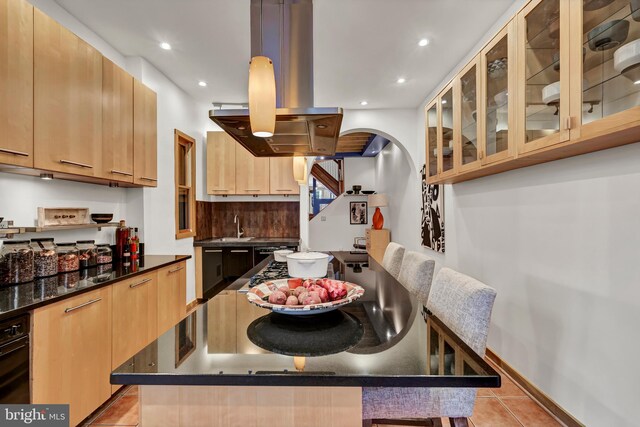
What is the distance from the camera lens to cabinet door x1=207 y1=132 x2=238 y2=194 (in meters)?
4.40

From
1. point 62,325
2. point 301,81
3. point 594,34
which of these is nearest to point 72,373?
point 62,325

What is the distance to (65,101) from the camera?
194 centimetres

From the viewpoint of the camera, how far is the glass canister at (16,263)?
165 centimetres

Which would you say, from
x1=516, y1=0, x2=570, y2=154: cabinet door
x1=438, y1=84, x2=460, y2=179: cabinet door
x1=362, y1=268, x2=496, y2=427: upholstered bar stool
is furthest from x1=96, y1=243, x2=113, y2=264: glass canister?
x1=516, y1=0, x2=570, y2=154: cabinet door

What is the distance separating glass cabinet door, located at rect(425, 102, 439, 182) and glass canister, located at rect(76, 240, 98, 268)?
2.94 meters

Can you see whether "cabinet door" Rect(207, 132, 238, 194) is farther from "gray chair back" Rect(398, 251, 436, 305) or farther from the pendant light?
the pendant light

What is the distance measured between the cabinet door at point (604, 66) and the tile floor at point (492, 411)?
1737 millimetres

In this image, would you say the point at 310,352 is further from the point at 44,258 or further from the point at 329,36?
the point at 329,36

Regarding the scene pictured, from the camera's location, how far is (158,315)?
2449mm

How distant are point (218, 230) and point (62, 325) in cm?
321

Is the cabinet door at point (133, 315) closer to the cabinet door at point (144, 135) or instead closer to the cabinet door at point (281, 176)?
the cabinet door at point (144, 135)

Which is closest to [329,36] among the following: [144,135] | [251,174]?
[144,135]

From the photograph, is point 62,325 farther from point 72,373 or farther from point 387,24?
point 387,24

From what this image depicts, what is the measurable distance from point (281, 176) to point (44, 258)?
2.91 meters
